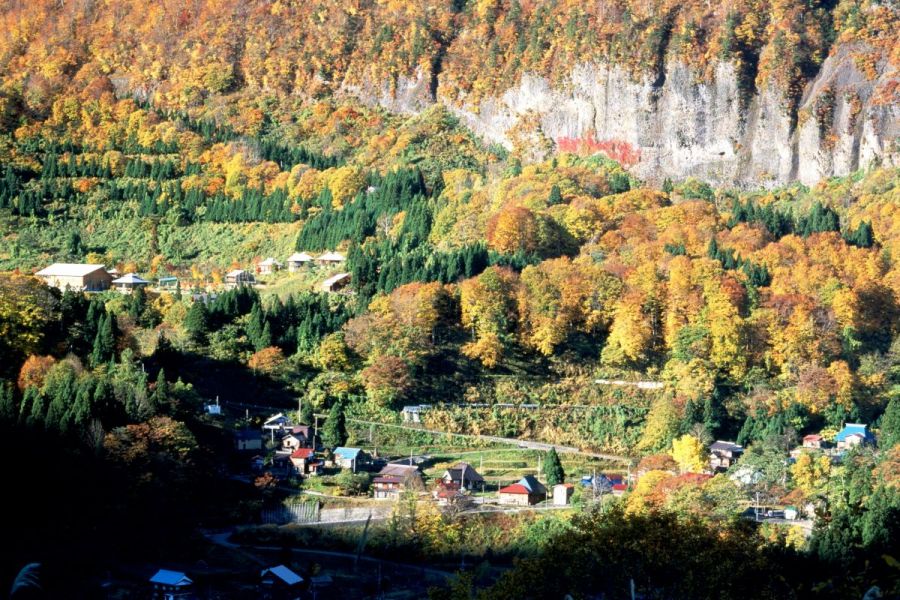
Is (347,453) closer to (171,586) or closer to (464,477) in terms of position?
(464,477)

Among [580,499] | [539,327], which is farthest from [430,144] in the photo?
[580,499]

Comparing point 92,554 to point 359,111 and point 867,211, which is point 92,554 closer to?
point 867,211

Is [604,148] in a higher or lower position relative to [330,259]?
higher

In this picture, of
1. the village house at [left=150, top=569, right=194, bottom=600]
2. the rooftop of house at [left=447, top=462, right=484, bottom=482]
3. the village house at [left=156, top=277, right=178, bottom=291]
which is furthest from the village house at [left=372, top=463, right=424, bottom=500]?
the village house at [left=156, top=277, right=178, bottom=291]

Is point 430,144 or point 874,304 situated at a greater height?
point 430,144

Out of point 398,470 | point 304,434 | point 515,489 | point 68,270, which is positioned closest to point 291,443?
point 304,434

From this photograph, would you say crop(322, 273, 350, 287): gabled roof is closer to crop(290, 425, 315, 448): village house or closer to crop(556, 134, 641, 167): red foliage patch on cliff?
crop(290, 425, 315, 448): village house

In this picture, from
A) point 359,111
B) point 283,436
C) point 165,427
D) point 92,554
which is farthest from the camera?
point 359,111

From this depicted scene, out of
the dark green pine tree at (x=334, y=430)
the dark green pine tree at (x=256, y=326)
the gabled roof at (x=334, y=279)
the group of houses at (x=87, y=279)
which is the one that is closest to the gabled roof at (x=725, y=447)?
the dark green pine tree at (x=334, y=430)
